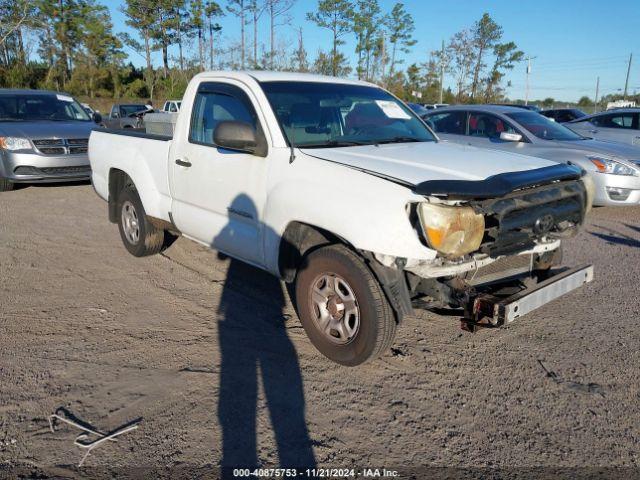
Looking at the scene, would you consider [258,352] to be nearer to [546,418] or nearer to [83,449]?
[83,449]

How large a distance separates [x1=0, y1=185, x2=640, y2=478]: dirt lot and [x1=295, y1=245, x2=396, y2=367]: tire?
0.18 metres

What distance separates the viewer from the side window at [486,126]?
8.91 m

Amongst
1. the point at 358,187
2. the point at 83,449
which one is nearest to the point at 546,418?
the point at 358,187

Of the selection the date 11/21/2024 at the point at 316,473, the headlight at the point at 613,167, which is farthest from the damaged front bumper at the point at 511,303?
the headlight at the point at 613,167

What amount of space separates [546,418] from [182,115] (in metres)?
3.85

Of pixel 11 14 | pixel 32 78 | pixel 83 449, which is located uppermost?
pixel 11 14

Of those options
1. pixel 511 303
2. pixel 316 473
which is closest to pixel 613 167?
pixel 511 303

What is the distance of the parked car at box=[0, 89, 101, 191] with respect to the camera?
373 inches

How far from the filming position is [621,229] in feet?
25.0

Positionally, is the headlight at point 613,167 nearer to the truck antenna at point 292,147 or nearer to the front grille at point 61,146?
the truck antenna at point 292,147

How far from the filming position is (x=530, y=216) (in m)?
3.35

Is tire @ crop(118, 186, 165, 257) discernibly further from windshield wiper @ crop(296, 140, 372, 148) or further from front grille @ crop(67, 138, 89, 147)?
front grille @ crop(67, 138, 89, 147)

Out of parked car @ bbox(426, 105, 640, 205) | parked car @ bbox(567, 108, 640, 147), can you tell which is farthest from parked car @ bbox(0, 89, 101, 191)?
parked car @ bbox(567, 108, 640, 147)

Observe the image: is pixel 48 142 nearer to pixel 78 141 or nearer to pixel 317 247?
pixel 78 141
